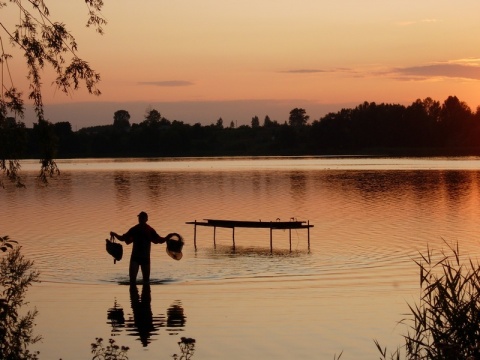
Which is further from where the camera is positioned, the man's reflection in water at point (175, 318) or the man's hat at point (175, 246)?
the man's hat at point (175, 246)

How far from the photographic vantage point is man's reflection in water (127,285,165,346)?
2216 cm

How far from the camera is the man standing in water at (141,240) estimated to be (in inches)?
1071

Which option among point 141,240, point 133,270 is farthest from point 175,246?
point 141,240

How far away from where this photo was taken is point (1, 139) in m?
16.3

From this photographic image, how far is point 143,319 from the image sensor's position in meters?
23.9

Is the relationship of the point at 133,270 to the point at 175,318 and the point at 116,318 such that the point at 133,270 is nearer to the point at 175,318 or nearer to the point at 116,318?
the point at 116,318

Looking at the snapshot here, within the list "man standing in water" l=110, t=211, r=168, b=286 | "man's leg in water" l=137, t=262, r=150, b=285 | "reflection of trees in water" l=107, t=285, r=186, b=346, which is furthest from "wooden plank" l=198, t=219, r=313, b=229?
"reflection of trees in water" l=107, t=285, r=186, b=346

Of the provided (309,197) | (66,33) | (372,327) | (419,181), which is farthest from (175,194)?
(66,33)

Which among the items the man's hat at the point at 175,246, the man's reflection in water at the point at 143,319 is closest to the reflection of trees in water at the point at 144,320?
the man's reflection in water at the point at 143,319

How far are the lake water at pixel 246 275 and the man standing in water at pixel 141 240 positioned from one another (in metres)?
0.76

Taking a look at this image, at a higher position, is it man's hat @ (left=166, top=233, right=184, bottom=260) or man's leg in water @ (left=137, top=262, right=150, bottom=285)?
man's hat @ (left=166, top=233, right=184, bottom=260)

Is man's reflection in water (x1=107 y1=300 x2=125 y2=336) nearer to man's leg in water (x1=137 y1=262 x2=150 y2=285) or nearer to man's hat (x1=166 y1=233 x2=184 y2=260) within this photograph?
man's leg in water (x1=137 y1=262 x2=150 y2=285)

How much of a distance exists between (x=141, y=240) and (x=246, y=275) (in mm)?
5560

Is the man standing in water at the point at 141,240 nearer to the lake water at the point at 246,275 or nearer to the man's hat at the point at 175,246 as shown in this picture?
the lake water at the point at 246,275
